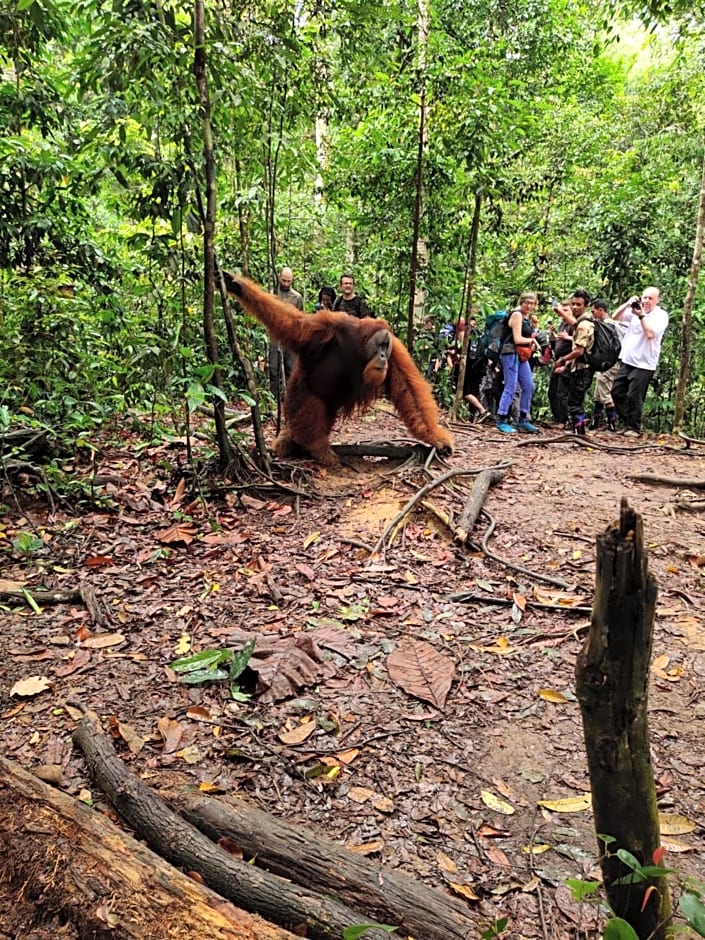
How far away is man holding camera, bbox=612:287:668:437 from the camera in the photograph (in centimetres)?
792

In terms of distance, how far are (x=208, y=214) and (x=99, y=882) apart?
399 cm

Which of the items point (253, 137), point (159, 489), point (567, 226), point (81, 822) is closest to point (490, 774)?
point (81, 822)

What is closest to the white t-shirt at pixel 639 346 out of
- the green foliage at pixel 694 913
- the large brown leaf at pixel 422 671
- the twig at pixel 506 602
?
the twig at pixel 506 602

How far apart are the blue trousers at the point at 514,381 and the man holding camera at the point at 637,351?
1.27 metres

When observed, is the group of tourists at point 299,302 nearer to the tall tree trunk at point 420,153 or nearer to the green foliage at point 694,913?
the tall tree trunk at point 420,153

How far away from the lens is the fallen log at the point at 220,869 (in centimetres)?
168

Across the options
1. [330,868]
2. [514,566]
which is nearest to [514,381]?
[514,566]

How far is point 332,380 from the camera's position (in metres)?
5.79

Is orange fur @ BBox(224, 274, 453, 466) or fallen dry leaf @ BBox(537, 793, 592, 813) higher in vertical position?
orange fur @ BBox(224, 274, 453, 466)

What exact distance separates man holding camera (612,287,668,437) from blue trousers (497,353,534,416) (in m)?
1.27

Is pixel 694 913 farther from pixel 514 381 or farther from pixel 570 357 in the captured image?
pixel 570 357

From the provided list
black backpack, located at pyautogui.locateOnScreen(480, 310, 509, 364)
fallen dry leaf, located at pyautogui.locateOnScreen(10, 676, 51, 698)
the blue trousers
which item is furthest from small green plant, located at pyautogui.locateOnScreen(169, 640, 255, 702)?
black backpack, located at pyautogui.locateOnScreen(480, 310, 509, 364)

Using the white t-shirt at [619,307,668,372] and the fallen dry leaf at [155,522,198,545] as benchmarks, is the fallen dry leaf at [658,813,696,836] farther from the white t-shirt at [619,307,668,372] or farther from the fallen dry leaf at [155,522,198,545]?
the white t-shirt at [619,307,668,372]

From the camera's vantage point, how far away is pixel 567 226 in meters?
11.0
